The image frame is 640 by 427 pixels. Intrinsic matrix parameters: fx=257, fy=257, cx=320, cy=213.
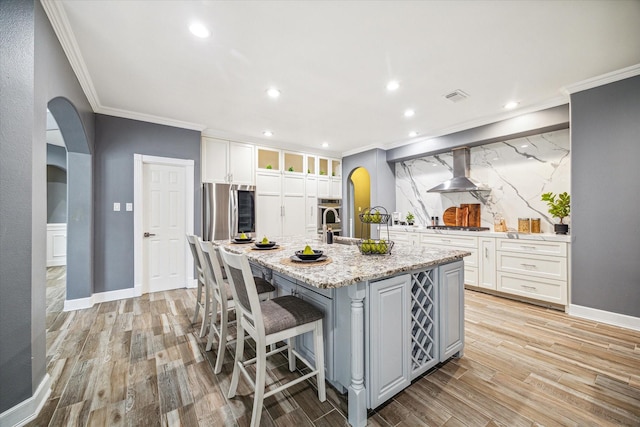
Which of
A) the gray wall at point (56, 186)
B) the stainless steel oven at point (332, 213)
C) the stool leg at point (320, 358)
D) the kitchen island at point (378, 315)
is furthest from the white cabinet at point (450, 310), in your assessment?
the gray wall at point (56, 186)

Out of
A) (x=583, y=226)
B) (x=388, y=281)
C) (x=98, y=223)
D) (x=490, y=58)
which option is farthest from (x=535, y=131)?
(x=98, y=223)

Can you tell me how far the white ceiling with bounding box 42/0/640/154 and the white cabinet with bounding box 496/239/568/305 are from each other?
189 cm

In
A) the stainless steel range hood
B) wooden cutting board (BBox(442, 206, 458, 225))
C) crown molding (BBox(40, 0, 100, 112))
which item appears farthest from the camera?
wooden cutting board (BBox(442, 206, 458, 225))

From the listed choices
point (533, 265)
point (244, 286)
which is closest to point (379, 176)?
point (533, 265)

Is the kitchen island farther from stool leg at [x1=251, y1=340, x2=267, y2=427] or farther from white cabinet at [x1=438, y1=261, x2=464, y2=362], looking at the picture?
stool leg at [x1=251, y1=340, x2=267, y2=427]

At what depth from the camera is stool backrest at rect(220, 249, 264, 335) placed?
1.38m

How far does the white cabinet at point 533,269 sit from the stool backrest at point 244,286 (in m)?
3.67

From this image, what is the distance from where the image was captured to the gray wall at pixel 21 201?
1406mm

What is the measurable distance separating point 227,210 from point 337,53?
309cm

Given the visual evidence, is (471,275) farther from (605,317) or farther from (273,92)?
(273,92)

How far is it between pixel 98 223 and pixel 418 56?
4.42 meters

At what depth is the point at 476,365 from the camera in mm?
2043

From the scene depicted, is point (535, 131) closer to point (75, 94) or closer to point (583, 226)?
point (583, 226)

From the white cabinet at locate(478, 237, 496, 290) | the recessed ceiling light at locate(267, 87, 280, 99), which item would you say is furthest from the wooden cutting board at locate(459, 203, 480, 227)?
the recessed ceiling light at locate(267, 87, 280, 99)
